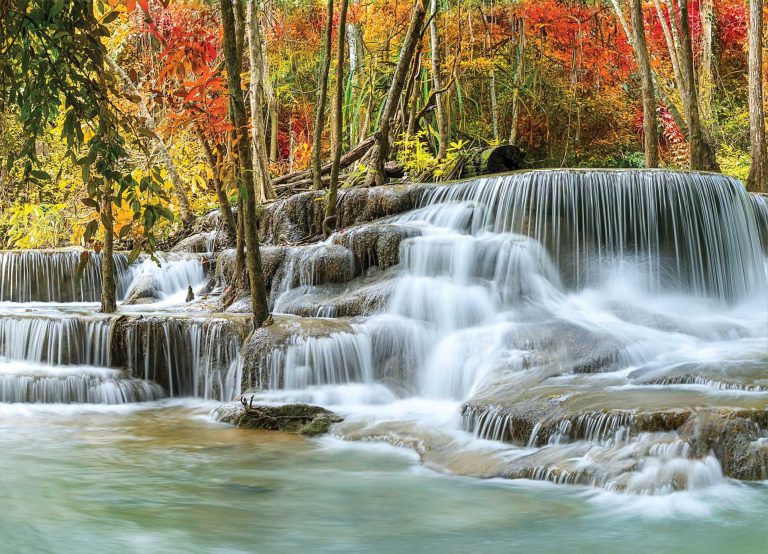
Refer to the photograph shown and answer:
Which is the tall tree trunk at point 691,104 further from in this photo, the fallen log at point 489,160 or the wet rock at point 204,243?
the wet rock at point 204,243

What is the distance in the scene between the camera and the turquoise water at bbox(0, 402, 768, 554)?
429 cm

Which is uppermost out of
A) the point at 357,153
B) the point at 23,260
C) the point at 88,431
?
the point at 357,153

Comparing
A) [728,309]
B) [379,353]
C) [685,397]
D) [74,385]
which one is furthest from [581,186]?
[74,385]

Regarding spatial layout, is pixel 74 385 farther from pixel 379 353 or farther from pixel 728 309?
pixel 728 309

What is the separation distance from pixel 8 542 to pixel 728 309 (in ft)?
29.8

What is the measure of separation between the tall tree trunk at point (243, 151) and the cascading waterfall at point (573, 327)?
2.11 feet

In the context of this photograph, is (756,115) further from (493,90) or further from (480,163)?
(493,90)

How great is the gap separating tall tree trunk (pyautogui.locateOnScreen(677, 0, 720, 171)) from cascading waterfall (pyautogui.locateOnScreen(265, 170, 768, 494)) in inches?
97.7

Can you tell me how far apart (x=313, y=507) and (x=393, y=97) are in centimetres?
948

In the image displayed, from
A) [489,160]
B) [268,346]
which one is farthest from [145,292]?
[489,160]

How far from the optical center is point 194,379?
29.5 ft

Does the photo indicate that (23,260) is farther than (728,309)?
Yes

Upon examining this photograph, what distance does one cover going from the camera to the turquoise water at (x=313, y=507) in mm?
4289

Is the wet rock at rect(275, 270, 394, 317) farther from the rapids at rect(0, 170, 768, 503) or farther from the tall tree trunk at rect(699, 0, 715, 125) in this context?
the tall tree trunk at rect(699, 0, 715, 125)
